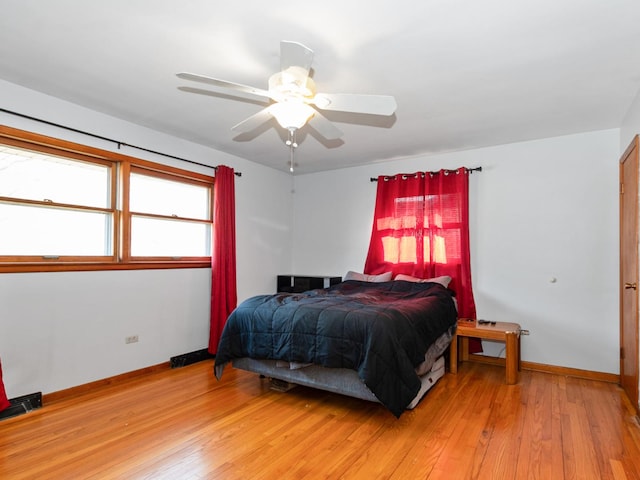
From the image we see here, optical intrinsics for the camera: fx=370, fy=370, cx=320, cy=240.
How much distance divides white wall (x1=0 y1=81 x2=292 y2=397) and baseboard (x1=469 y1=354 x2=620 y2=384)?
2.97m

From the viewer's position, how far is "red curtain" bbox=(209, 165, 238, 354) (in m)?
4.21

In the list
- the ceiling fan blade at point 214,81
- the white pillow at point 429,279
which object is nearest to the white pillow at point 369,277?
the white pillow at point 429,279

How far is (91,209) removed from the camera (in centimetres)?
334

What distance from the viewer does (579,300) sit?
12.2ft

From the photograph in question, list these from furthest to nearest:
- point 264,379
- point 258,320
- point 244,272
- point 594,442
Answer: point 244,272 → point 264,379 → point 258,320 → point 594,442

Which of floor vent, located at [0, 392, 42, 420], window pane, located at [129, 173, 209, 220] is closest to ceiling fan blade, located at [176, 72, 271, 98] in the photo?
window pane, located at [129, 173, 209, 220]

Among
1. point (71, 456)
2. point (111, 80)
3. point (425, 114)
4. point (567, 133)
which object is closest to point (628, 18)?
point (425, 114)

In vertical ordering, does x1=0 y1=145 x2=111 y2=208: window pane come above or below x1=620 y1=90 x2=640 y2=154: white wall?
below

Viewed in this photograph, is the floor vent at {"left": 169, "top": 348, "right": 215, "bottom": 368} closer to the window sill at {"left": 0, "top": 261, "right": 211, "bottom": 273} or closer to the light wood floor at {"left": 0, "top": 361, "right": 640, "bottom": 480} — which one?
the light wood floor at {"left": 0, "top": 361, "right": 640, "bottom": 480}

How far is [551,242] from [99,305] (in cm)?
448

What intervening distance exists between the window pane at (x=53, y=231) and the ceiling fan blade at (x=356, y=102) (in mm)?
2511

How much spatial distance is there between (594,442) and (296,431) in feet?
6.30

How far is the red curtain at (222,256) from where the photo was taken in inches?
166

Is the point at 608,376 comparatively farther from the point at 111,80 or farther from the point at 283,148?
the point at 111,80
